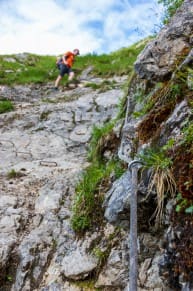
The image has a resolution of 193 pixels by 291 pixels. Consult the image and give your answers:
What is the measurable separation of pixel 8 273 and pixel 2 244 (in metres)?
0.54

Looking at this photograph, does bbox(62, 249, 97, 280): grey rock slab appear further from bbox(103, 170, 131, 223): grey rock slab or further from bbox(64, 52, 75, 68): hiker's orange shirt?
bbox(64, 52, 75, 68): hiker's orange shirt

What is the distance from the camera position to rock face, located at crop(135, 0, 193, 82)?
639cm

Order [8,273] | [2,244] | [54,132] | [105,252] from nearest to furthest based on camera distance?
[105,252]
[8,273]
[2,244]
[54,132]

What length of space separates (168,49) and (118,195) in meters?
2.46

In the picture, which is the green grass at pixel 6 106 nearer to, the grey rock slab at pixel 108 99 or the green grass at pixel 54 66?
the grey rock slab at pixel 108 99

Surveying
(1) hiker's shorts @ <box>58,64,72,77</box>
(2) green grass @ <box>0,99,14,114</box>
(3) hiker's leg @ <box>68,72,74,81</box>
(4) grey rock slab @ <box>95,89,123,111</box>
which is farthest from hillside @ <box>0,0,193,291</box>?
(1) hiker's shorts @ <box>58,64,72,77</box>

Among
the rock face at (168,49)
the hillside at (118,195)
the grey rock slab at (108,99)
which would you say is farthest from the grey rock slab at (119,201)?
the grey rock slab at (108,99)

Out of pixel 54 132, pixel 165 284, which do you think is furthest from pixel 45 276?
pixel 54 132

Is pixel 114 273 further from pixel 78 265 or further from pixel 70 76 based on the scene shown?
pixel 70 76

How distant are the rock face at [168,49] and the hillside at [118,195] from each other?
0.02 metres

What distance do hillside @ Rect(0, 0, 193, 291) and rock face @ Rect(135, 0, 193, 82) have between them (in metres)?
0.02

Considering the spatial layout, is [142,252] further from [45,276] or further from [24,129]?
[24,129]

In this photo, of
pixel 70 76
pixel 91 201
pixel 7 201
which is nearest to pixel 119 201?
pixel 91 201

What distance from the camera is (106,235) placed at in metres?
5.99
